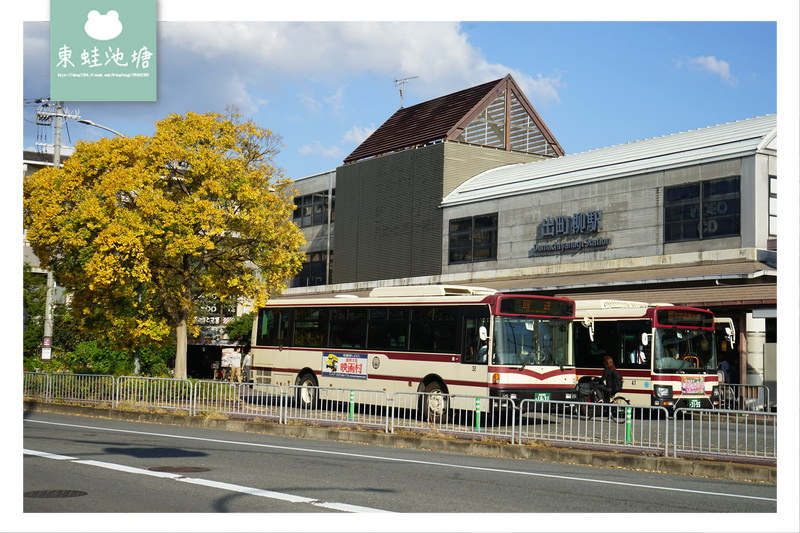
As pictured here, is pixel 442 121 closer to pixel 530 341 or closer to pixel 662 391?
pixel 662 391

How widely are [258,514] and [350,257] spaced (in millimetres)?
44612

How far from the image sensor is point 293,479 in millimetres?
12500

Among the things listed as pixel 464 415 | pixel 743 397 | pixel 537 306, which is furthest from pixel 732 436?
pixel 743 397

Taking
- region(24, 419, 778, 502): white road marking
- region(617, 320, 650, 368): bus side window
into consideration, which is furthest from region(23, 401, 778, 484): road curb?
region(617, 320, 650, 368): bus side window

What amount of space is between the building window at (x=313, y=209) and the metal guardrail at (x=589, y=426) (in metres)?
41.3

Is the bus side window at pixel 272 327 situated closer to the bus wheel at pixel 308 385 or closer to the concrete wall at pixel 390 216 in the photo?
the bus wheel at pixel 308 385

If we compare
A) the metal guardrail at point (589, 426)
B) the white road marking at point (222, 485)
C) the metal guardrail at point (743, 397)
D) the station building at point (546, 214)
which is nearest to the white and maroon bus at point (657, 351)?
the metal guardrail at point (743, 397)

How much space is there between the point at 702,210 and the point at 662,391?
11.5 m

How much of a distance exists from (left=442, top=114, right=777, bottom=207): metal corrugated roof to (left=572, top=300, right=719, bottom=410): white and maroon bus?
962 centimetres

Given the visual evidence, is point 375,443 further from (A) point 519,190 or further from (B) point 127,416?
(A) point 519,190

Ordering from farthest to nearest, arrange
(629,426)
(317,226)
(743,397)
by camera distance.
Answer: (317,226) → (743,397) → (629,426)

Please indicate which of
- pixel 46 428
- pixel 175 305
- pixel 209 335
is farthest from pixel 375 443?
pixel 209 335

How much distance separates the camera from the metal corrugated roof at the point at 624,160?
3541cm

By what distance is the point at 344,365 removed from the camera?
2638cm
